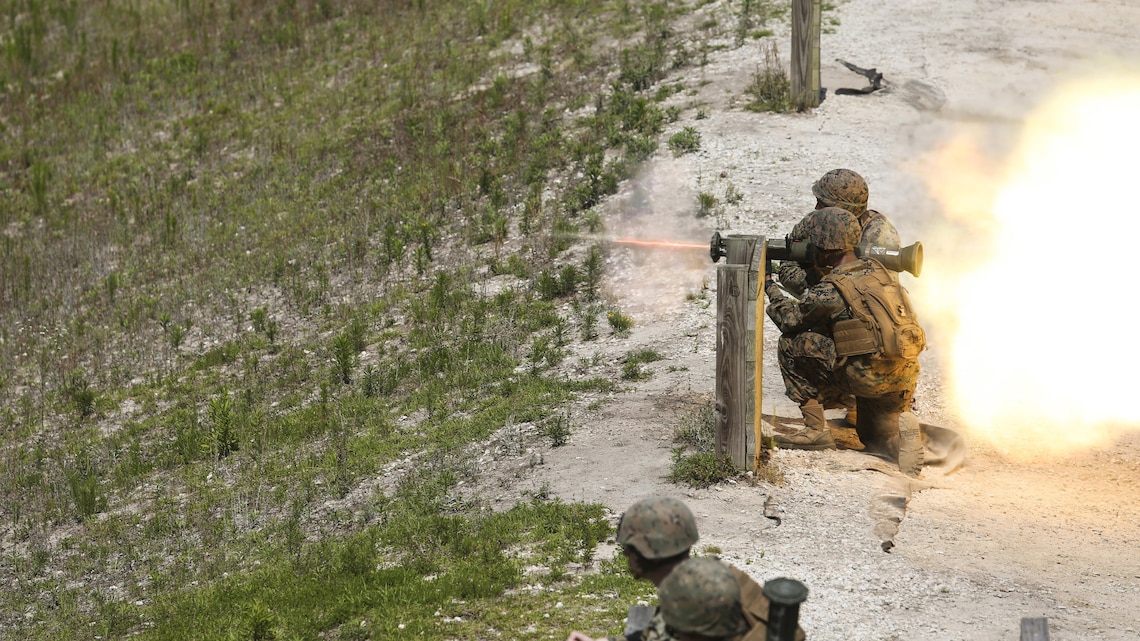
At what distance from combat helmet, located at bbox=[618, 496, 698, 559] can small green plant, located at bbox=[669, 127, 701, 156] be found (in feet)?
36.8

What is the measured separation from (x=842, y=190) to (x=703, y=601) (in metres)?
6.11

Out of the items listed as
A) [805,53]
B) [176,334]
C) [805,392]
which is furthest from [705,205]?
[176,334]

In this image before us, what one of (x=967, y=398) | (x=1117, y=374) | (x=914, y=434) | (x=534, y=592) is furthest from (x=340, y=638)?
(x=1117, y=374)

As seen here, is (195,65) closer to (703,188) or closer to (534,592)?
(703,188)

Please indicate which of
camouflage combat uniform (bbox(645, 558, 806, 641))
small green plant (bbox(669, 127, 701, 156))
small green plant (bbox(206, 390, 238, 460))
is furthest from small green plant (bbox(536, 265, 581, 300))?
camouflage combat uniform (bbox(645, 558, 806, 641))

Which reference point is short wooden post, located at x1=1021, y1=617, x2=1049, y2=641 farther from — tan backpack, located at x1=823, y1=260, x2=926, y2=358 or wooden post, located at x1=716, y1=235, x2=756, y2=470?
tan backpack, located at x1=823, y1=260, x2=926, y2=358

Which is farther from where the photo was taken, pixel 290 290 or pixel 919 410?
pixel 290 290

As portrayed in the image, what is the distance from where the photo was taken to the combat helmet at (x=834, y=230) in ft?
31.0

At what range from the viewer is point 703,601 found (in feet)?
14.9

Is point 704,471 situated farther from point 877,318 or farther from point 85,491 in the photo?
point 85,491

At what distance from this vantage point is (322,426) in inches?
488

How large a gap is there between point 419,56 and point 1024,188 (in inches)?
414

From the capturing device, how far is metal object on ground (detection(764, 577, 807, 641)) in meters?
4.53

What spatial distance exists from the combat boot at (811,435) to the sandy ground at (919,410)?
0.48ft
